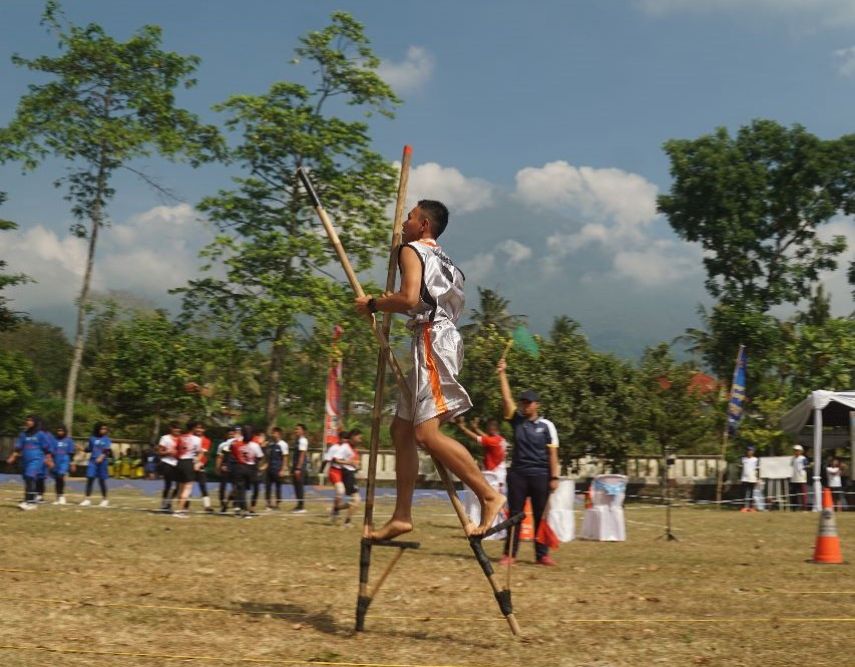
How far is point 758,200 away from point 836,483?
62.1ft

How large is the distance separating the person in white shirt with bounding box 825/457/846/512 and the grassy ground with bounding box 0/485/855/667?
58.6 feet

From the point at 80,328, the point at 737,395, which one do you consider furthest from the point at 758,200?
the point at 80,328

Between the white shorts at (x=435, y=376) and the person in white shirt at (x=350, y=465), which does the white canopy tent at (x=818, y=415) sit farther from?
the white shorts at (x=435, y=376)

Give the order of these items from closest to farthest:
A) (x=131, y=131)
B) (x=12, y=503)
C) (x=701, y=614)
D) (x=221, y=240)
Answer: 1. (x=701, y=614)
2. (x=12, y=503)
3. (x=221, y=240)
4. (x=131, y=131)

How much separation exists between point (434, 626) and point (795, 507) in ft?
91.2

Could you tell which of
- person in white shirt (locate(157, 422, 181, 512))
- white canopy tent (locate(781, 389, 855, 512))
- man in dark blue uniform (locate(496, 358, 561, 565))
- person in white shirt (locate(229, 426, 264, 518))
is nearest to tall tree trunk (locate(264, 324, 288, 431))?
person in white shirt (locate(229, 426, 264, 518))

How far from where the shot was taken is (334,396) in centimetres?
3266

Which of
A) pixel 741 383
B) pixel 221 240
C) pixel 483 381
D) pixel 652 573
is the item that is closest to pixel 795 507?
pixel 741 383

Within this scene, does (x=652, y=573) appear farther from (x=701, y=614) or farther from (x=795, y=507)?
(x=795, y=507)

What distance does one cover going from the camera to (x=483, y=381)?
1764 inches

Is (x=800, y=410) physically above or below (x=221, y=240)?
below

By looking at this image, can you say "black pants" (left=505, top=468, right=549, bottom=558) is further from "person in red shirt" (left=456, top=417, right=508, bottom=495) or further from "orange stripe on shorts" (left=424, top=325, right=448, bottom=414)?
"orange stripe on shorts" (left=424, top=325, right=448, bottom=414)

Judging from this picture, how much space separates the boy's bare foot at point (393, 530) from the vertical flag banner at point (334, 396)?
74.0ft

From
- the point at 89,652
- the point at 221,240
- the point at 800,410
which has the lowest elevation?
the point at 89,652
